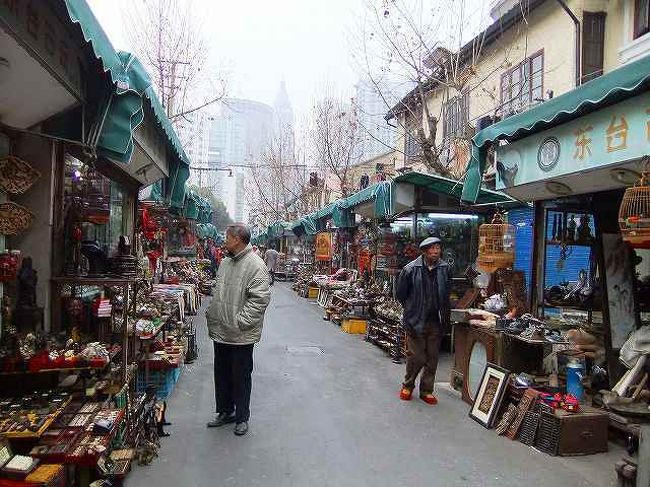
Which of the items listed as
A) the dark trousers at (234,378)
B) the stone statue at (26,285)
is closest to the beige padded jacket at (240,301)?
the dark trousers at (234,378)

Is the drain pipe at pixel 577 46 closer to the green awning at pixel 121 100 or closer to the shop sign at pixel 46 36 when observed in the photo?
the green awning at pixel 121 100

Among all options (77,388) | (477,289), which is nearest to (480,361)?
(477,289)

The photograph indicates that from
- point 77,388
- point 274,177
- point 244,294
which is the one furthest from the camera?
point 274,177

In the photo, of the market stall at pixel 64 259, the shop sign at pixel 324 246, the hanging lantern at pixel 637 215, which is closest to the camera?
the market stall at pixel 64 259

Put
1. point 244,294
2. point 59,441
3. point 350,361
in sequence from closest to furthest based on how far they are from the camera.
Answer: point 59,441
point 244,294
point 350,361

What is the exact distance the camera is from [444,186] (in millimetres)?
8758

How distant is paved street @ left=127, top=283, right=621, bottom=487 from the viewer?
381 cm

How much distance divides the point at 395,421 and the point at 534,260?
288 cm

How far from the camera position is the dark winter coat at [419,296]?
19.0ft

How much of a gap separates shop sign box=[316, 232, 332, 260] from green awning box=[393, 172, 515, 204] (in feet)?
30.8

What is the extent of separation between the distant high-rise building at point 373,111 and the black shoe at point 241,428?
27.4 ft

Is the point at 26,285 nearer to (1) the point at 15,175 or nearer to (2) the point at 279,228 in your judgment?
(1) the point at 15,175

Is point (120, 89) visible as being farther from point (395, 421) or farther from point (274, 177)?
point (274, 177)

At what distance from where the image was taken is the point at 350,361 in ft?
26.0
